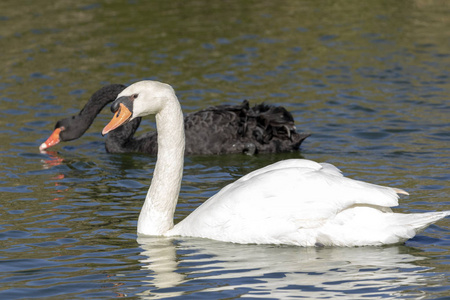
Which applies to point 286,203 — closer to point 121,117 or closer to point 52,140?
point 121,117

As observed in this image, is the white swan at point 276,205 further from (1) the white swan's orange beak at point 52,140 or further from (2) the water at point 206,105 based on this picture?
(1) the white swan's orange beak at point 52,140

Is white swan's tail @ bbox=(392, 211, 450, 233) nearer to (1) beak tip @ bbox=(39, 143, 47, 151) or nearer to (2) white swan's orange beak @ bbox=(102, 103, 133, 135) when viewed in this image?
(2) white swan's orange beak @ bbox=(102, 103, 133, 135)

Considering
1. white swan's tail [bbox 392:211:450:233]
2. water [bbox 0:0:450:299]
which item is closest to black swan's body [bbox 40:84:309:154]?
water [bbox 0:0:450:299]

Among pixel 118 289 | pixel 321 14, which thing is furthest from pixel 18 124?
pixel 321 14

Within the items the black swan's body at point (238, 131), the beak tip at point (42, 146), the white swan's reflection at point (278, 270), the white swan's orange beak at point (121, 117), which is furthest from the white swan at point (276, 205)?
the beak tip at point (42, 146)

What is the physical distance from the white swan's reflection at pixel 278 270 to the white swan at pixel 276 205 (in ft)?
0.42

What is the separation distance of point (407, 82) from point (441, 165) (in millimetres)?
4616

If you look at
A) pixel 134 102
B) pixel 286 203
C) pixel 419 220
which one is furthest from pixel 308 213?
pixel 134 102

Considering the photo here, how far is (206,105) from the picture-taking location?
47.0 ft

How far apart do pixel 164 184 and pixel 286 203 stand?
140 centimetres

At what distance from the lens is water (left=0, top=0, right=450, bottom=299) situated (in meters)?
6.90

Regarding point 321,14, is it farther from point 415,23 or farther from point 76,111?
point 76,111

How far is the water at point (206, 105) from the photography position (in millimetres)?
6902

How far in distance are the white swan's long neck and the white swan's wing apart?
522 millimetres
